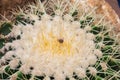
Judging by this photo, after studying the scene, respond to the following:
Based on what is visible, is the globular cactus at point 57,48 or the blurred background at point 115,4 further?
the blurred background at point 115,4

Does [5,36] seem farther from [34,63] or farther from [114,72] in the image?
[114,72]

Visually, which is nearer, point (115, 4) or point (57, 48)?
point (57, 48)

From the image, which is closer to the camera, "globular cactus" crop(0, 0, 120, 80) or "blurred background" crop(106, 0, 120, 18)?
"globular cactus" crop(0, 0, 120, 80)

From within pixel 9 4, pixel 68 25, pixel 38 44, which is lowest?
pixel 38 44

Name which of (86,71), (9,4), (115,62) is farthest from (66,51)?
(9,4)

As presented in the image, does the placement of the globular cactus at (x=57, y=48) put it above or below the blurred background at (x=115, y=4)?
below

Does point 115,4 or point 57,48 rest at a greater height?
point 115,4

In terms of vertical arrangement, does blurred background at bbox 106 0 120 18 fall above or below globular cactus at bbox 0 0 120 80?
above

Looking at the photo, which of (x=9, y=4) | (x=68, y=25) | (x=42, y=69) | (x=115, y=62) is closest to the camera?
(x=42, y=69)
